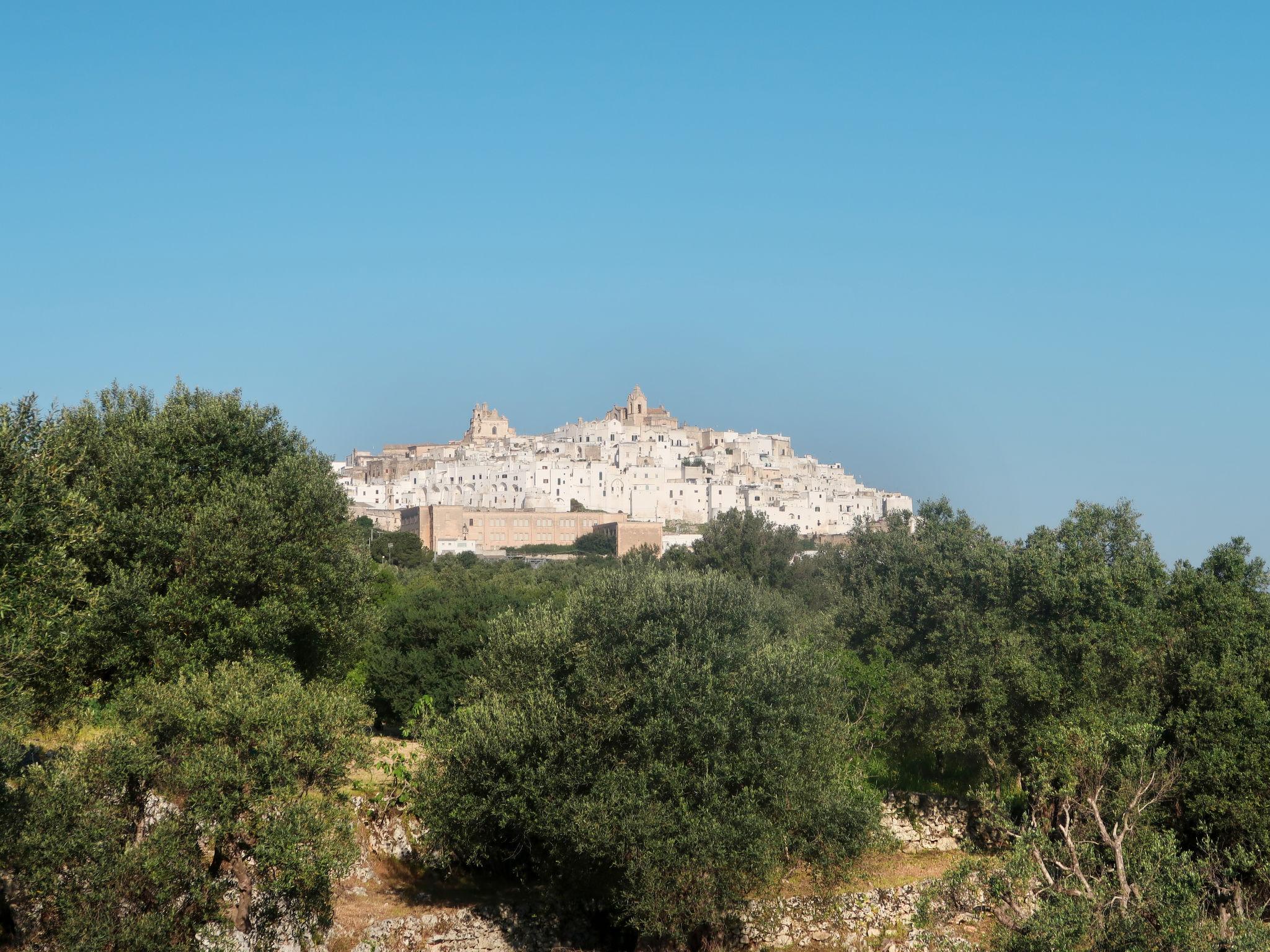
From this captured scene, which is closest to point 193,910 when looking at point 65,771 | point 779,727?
point 65,771

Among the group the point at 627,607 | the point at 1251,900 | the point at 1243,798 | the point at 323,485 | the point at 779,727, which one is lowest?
the point at 1251,900

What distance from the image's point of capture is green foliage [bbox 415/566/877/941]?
18.4m

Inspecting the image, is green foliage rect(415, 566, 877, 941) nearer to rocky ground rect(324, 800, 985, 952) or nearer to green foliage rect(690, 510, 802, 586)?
rocky ground rect(324, 800, 985, 952)

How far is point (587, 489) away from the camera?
138250 millimetres

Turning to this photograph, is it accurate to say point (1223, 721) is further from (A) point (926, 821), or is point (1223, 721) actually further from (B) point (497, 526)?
(B) point (497, 526)

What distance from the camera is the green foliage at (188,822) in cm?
1574

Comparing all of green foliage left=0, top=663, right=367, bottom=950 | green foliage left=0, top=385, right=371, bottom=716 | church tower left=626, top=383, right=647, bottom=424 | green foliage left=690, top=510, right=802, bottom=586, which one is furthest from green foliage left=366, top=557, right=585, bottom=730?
church tower left=626, top=383, right=647, bottom=424

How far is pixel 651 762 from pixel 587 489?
119646 mm

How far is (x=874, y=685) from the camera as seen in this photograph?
2983 centimetres

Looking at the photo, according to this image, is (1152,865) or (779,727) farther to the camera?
(779,727)

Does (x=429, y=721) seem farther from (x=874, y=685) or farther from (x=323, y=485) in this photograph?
(x=874, y=685)

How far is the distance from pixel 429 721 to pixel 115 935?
10356 millimetres

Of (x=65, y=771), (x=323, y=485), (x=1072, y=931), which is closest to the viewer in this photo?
(x=1072, y=931)

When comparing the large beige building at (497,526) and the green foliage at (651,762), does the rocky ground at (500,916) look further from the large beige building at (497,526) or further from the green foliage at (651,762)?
the large beige building at (497,526)
